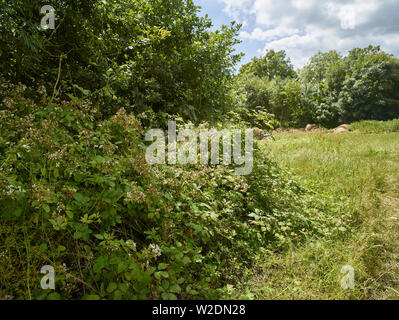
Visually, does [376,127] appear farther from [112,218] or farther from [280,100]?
[112,218]

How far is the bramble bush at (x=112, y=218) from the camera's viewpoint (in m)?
1.26

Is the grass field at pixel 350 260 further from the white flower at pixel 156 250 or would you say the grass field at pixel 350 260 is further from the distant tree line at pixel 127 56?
the distant tree line at pixel 127 56

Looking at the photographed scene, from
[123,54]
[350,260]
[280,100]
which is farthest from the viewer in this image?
[280,100]

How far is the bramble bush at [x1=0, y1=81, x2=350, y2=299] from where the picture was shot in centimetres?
126

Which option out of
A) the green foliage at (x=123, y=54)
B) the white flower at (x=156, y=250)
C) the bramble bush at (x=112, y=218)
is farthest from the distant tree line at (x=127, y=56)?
the white flower at (x=156, y=250)

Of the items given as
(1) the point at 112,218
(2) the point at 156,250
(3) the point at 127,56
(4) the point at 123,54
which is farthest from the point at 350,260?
(4) the point at 123,54

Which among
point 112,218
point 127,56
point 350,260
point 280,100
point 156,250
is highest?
point 280,100

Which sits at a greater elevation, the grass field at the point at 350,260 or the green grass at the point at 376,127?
the green grass at the point at 376,127

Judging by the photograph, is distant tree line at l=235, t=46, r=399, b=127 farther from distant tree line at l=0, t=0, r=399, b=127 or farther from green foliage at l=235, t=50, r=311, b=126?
distant tree line at l=0, t=0, r=399, b=127

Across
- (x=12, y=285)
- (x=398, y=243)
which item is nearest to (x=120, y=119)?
(x=12, y=285)

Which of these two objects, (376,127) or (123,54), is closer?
(123,54)

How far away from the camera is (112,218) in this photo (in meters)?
1.51

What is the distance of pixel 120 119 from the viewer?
2.11 meters

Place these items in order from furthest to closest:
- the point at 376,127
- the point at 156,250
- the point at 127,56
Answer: the point at 376,127 < the point at 127,56 < the point at 156,250
